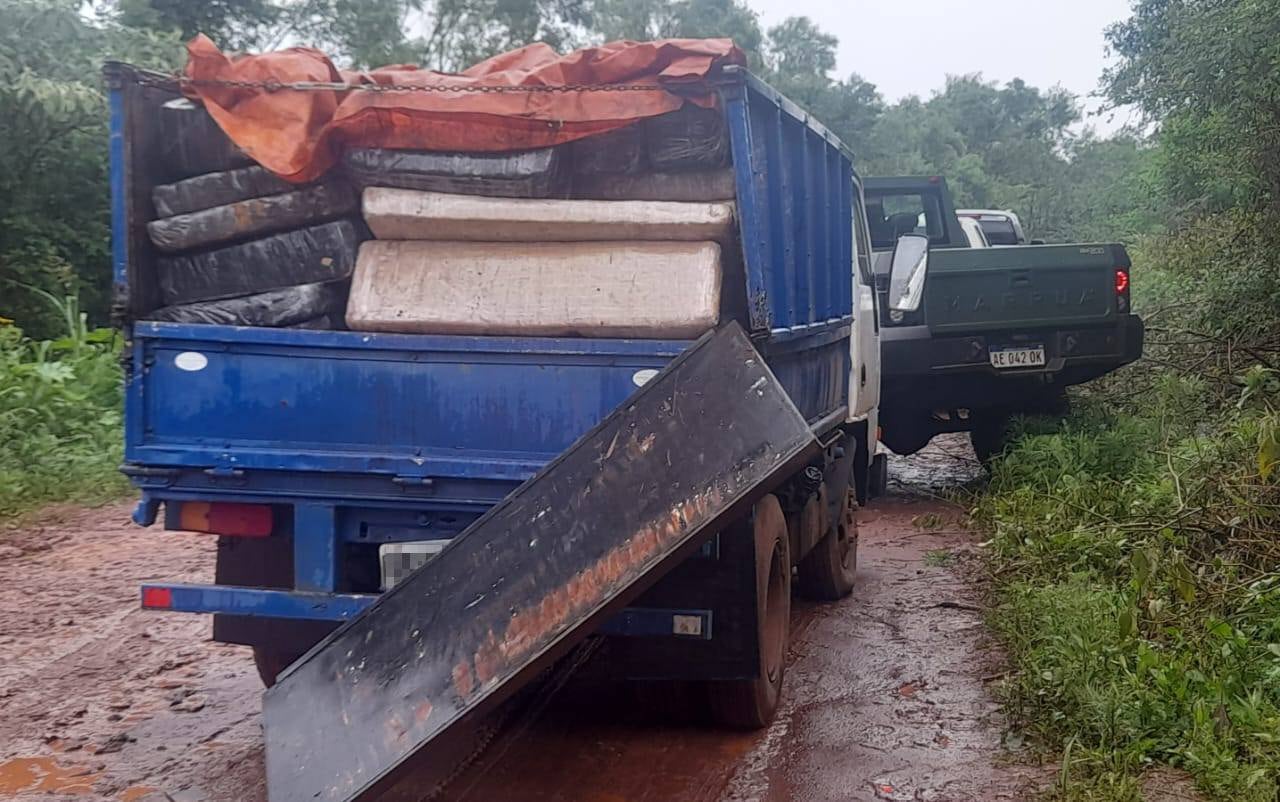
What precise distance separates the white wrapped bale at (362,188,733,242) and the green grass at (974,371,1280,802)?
2.06 m

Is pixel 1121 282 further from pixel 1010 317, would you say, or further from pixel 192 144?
pixel 192 144

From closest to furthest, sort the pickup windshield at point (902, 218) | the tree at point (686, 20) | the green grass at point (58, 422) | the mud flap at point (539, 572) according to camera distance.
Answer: the mud flap at point (539, 572)
the green grass at point (58, 422)
the pickup windshield at point (902, 218)
the tree at point (686, 20)

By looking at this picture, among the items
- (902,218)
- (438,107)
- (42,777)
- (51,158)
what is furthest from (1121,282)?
(51,158)

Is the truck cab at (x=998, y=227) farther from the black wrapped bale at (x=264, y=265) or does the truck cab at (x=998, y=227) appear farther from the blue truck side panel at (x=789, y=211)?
the black wrapped bale at (x=264, y=265)

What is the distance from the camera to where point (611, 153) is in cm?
436

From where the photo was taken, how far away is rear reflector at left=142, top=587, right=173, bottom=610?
4141 millimetres

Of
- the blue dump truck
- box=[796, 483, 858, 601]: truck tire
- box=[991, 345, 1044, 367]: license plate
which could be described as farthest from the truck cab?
the blue dump truck

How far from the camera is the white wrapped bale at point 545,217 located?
4.19 metres

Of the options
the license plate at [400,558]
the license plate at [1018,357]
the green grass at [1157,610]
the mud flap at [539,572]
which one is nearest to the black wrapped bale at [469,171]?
the mud flap at [539,572]

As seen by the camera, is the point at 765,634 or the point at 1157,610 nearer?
the point at 765,634

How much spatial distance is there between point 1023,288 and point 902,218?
2.78m

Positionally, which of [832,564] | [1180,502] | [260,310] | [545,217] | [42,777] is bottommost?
[42,777]

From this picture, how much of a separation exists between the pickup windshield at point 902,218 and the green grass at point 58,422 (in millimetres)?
6768

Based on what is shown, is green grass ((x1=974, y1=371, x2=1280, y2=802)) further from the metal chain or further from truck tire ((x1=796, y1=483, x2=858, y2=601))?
the metal chain
